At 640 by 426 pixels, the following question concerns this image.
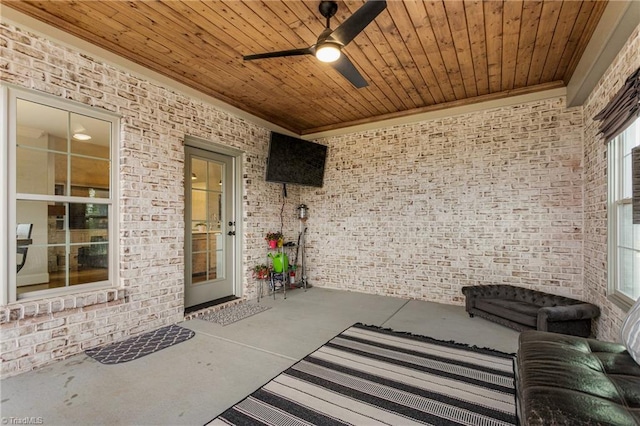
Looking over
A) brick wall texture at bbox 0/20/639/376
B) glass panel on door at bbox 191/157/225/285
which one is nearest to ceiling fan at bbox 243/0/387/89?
brick wall texture at bbox 0/20/639/376

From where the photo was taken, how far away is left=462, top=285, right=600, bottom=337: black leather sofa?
3.21 m

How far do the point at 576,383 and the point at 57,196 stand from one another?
432 centimetres

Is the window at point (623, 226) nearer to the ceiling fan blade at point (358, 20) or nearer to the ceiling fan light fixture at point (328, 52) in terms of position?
the ceiling fan blade at point (358, 20)

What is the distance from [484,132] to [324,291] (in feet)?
12.9

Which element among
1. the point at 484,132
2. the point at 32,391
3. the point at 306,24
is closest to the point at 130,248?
the point at 32,391

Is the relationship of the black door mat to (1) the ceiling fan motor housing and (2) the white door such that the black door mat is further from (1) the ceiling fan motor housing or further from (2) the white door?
→ (1) the ceiling fan motor housing

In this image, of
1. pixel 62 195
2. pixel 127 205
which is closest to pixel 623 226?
pixel 127 205

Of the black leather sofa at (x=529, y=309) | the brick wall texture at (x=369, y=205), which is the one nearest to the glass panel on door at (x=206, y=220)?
the brick wall texture at (x=369, y=205)

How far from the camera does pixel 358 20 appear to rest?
2.32 m

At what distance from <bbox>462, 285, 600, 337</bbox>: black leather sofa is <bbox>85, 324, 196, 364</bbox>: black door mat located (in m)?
3.72

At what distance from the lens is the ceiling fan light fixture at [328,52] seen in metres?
2.54

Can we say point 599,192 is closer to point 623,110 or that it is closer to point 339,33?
point 623,110

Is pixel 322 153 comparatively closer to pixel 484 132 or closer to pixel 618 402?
pixel 484 132

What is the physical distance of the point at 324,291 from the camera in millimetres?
5836
